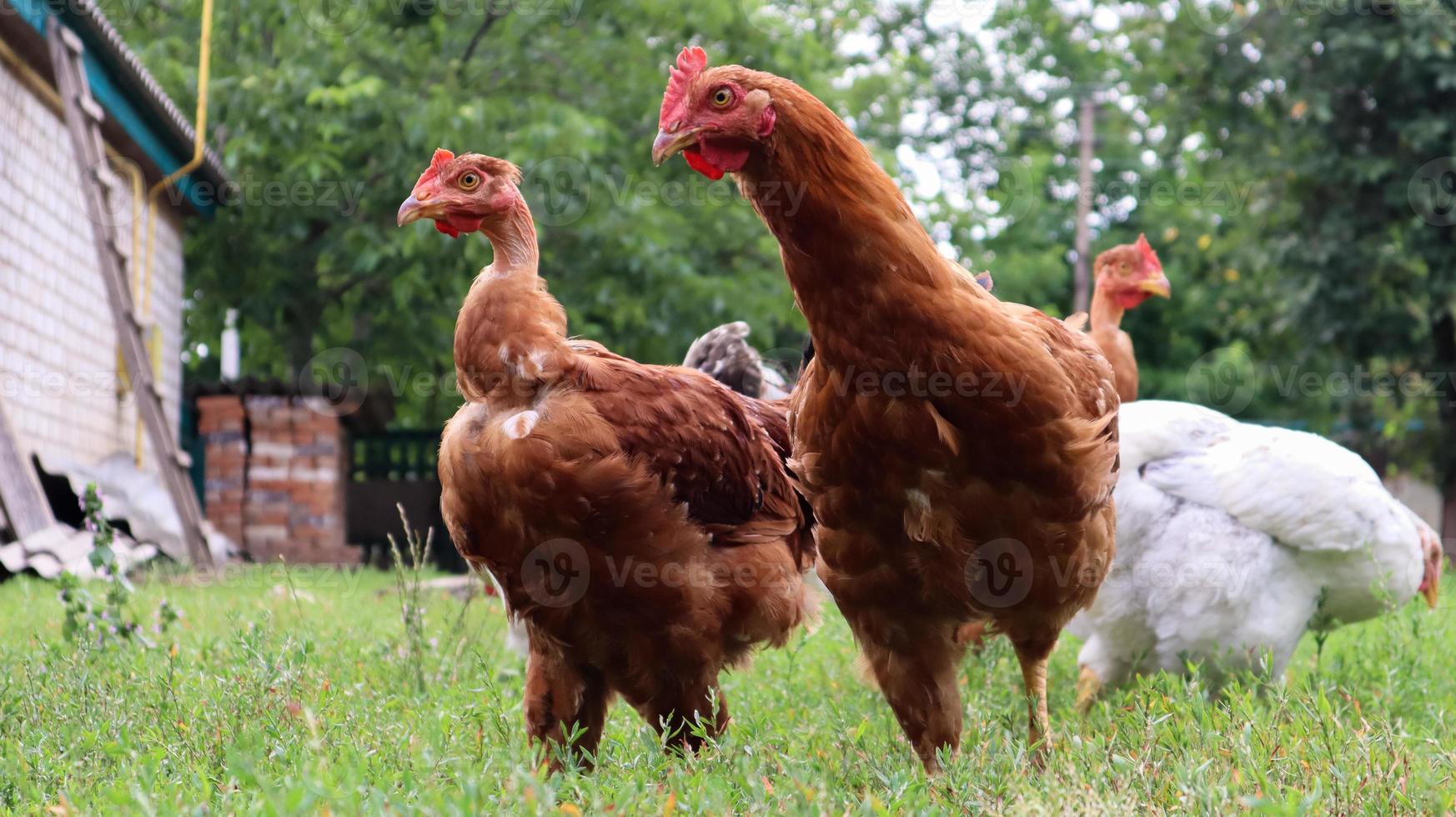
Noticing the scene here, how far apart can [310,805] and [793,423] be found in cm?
172

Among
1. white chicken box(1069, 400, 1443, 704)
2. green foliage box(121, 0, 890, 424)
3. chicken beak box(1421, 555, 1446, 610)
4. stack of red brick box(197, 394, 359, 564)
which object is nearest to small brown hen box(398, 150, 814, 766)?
white chicken box(1069, 400, 1443, 704)

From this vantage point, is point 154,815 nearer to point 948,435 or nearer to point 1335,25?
point 948,435

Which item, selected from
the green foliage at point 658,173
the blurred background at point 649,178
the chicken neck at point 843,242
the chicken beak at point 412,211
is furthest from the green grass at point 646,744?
the green foliage at point 658,173

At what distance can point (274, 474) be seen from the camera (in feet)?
42.6

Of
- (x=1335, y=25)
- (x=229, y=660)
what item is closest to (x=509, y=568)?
(x=229, y=660)

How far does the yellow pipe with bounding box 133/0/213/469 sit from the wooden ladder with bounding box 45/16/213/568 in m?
1.35

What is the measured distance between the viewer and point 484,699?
4312 mm

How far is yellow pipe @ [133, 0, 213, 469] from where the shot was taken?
10.9m

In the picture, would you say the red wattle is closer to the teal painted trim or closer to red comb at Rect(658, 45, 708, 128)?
red comb at Rect(658, 45, 708, 128)

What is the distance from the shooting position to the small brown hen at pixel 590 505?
3.36 meters

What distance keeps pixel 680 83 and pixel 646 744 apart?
1739 millimetres

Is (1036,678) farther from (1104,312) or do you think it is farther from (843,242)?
(1104,312)

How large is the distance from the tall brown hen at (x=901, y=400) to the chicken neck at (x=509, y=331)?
0.71m

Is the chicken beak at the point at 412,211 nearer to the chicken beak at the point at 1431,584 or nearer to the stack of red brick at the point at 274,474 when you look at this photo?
the chicken beak at the point at 1431,584
